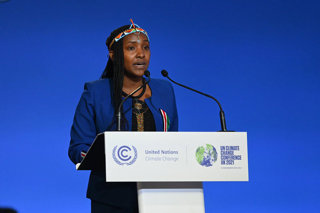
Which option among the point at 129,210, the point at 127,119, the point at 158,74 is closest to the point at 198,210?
the point at 129,210

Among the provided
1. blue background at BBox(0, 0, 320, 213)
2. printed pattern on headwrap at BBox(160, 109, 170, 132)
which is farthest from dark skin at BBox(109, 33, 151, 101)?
blue background at BBox(0, 0, 320, 213)

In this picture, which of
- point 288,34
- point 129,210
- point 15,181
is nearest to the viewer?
point 129,210

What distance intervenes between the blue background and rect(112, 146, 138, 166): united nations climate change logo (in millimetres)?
2031

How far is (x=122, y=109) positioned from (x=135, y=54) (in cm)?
26

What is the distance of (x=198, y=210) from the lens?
5.75 feet

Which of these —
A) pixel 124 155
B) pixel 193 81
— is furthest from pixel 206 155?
pixel 193 81

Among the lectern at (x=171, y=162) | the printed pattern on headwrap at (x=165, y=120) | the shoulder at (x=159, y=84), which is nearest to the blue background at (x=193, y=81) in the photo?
the shoulder at (x=159, y=84)

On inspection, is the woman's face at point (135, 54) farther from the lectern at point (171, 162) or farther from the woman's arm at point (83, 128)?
the lectern at point (171, 162)

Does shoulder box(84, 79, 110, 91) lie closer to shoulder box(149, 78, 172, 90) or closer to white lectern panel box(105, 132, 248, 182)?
shoulder box(149, 78, 172, 90)

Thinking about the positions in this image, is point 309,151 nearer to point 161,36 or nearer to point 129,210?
point 161,36

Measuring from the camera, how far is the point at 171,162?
1.64m

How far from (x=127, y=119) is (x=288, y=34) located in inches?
84.1

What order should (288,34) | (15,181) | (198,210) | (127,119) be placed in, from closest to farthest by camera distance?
(198,210) → (127,119) → (15,181) → (288,34)

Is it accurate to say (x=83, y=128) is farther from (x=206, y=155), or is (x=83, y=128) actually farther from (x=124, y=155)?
(x=206, y=155)
